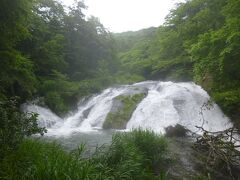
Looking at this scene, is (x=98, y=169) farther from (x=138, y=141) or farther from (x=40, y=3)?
(x=40, y=3)

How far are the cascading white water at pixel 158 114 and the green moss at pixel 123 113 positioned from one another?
29 cm

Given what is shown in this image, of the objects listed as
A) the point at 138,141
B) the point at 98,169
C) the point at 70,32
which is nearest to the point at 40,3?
the point at 70,32

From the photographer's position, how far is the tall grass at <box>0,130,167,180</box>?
12.4 feet

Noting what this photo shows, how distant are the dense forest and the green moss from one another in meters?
3.44

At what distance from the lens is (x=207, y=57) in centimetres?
1234

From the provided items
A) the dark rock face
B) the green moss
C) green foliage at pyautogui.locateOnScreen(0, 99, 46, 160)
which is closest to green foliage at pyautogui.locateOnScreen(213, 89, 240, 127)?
the dark rock face

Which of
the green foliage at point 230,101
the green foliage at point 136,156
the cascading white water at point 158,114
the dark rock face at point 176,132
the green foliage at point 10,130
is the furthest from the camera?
the cascading white water at point 158,114

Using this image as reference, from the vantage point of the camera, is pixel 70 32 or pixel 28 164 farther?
pixel 70 32

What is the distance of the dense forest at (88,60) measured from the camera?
6.04m

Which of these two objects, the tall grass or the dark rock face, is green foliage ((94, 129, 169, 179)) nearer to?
the tall grass

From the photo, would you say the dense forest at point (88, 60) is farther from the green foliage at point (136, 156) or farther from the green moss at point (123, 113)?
the green moss at point (123, 113)

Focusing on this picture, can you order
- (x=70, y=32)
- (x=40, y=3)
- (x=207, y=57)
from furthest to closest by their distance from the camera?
1. (x=70, y=32)
2. (x=40, y=3)
3. (x=207, y=57)

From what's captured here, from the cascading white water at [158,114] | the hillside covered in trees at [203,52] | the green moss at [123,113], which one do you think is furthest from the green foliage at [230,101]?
the green moss at [123,113]

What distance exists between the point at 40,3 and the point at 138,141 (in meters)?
19.2
